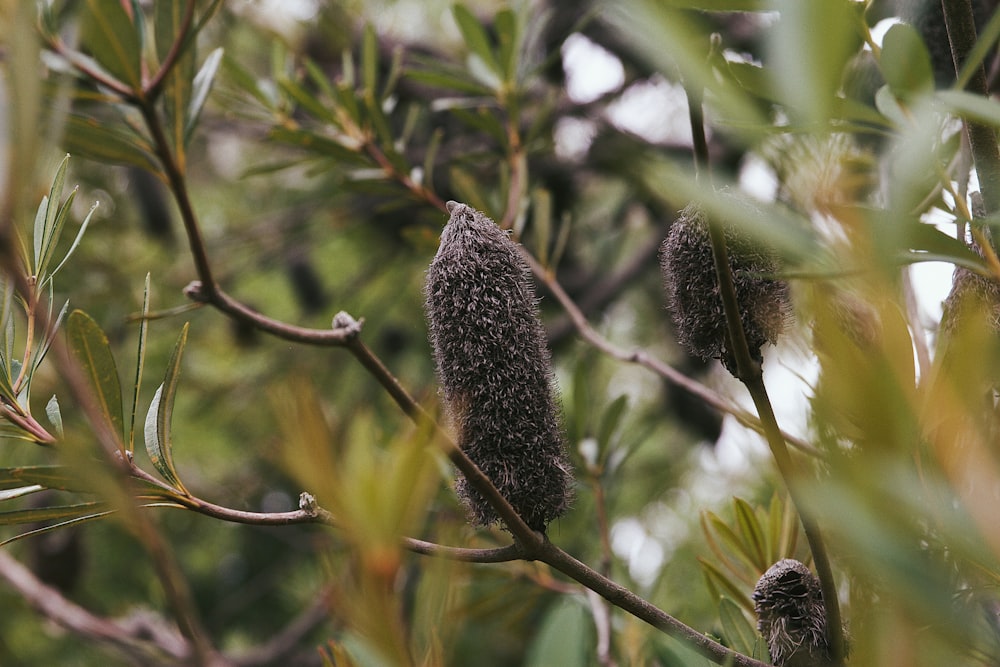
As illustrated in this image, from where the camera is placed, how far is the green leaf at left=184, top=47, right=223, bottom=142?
0.59 meters

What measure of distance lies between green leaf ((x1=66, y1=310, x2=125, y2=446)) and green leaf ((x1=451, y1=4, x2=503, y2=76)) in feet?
2.00

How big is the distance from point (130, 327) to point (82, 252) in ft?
0.66

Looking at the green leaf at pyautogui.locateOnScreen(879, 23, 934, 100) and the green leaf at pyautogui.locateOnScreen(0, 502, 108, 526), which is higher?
the green leaf at pyautogui.locateOnScreen(879, 23, 934, 100)

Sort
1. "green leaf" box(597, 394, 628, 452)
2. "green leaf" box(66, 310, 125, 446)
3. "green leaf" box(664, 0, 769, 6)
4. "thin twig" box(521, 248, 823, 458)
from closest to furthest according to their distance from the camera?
"green leaf" box(664, 0, 769, 6) < "green leaf" box(66, 310, 125, 446) < "thin twig" box(521, 248, 823, 458) < "green leaf" box(597, 394, 628, 452)

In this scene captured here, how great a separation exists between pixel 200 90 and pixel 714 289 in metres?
0.41

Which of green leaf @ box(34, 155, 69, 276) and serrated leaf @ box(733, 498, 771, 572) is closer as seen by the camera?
green leaf @ box(34, 155, 69, 276)

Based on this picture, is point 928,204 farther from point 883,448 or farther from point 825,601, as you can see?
point 883,448

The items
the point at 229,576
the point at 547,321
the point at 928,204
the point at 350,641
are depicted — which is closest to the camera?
the point at 350,641

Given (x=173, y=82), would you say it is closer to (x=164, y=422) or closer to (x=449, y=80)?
(x=164, y=422)

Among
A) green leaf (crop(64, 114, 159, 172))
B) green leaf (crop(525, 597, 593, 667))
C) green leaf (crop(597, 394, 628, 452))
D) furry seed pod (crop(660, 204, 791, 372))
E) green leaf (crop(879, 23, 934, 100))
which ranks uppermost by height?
green leaf (crop(879, 23, 934, 100))

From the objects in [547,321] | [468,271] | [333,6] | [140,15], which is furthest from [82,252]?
[468,271]

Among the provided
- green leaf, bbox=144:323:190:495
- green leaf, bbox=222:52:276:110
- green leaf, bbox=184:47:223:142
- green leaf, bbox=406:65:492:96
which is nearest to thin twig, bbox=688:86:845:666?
green leaf, bbox=144:323:190:495

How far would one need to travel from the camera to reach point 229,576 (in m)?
2.69

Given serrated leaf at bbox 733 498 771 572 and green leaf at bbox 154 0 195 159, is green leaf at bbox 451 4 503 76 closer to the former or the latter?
green leaf at bbox 154 0 195 159
